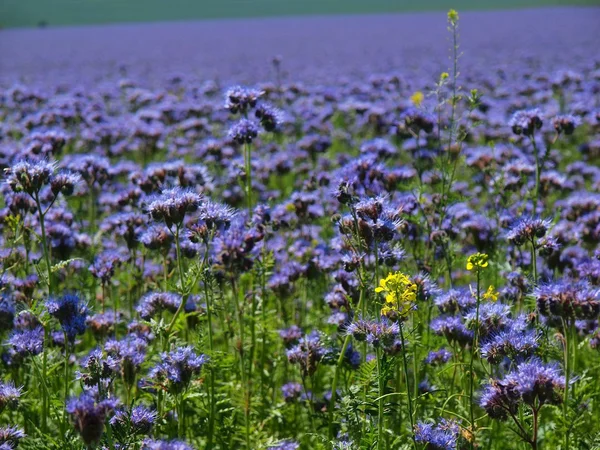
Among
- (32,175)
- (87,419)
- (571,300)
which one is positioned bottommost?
(87,419)

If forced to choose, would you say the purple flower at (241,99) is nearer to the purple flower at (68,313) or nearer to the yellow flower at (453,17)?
the yellow flower at (453,17)

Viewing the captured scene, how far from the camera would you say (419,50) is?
33062 mm

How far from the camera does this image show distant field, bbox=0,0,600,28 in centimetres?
8569

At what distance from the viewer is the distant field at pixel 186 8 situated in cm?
8569

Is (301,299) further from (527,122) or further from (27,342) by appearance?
(27,342)

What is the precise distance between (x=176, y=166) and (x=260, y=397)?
2033 mm

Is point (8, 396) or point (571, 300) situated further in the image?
point (8, 396)

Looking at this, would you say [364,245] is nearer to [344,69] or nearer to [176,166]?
[176,166]

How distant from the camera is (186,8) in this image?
319ft

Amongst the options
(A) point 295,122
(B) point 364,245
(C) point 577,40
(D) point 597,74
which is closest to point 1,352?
(B) point 364,245

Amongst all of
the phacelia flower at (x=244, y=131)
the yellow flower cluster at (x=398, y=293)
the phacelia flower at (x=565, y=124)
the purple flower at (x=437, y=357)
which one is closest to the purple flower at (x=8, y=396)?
the yellow flower cluster at (x=398, y=293)

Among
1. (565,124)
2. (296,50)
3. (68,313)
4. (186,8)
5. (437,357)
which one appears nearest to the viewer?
(68,313)

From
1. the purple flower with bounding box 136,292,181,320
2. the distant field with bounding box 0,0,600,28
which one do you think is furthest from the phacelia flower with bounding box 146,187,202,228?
the distant field with bounding box 0,0,600,28

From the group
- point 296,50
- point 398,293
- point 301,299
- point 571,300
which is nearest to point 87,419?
point 398,293
